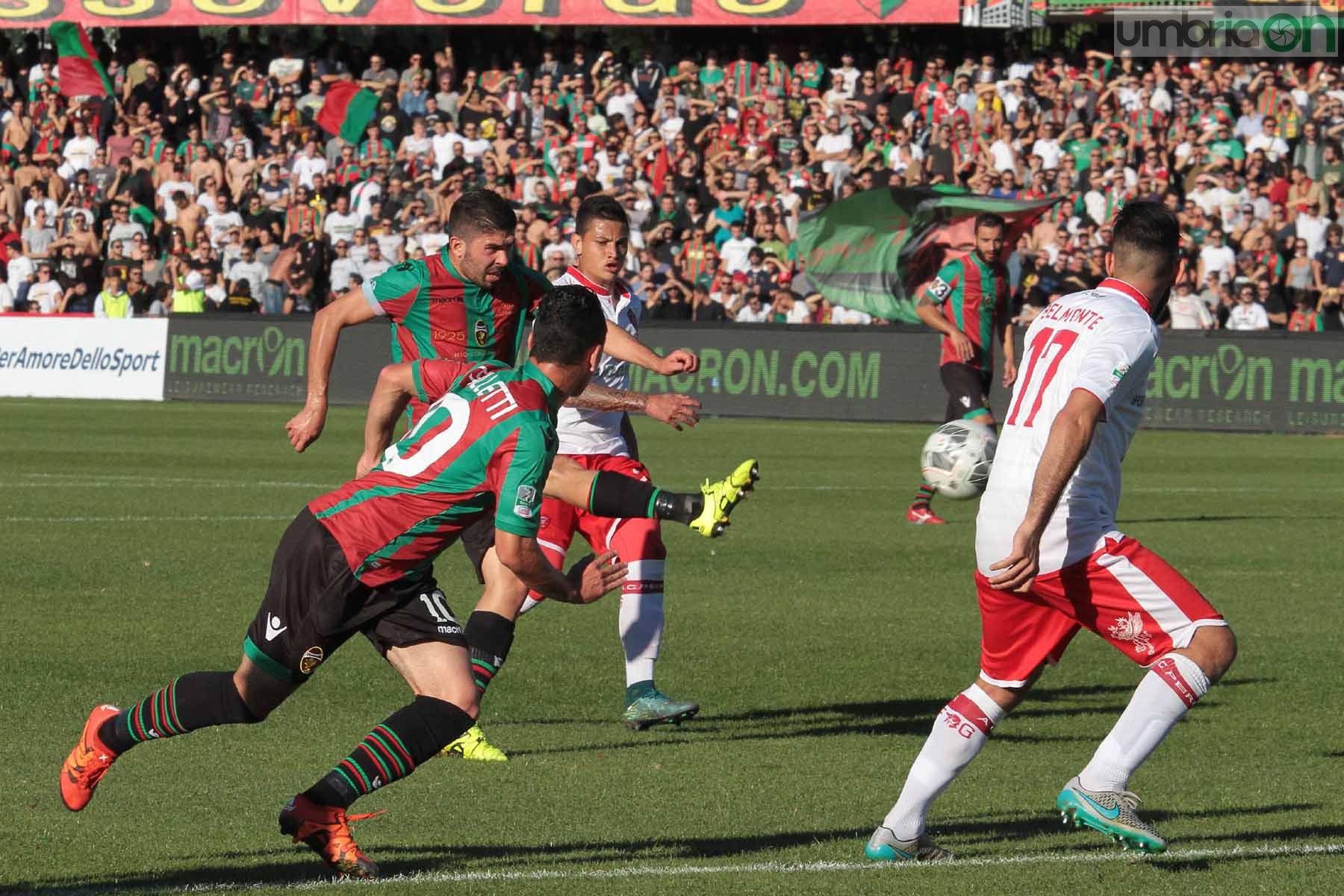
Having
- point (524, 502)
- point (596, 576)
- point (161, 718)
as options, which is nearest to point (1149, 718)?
point (596, 576)

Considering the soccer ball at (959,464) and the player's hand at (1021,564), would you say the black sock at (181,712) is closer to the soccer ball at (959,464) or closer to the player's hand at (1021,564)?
the player's hand at (1021,564)

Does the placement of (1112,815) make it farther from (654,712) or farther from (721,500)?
(654,712)

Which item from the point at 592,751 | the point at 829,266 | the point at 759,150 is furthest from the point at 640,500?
the point at 759,150

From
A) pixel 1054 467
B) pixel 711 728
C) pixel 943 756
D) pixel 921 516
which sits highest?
pixel 1054 467

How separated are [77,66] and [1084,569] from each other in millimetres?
35007

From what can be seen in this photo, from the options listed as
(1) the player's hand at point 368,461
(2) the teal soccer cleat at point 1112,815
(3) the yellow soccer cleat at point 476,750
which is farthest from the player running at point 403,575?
(1) the player's hand at point 368,461

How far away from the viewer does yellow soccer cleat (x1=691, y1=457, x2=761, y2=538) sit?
271 inches

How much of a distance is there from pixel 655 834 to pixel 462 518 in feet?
4.07

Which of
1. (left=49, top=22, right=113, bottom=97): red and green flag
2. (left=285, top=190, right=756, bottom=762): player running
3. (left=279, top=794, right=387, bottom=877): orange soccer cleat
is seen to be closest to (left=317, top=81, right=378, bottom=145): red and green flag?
(left=49, top=22, right=113, bottom=97): red and green flag

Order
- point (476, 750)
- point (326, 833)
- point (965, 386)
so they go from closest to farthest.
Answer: point (326, 833) → point (476, 750) → point (965, 386)

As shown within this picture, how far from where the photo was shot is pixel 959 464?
8625 millimetres

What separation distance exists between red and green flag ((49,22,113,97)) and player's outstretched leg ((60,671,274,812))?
33.7 meters

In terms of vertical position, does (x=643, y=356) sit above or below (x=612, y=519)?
above

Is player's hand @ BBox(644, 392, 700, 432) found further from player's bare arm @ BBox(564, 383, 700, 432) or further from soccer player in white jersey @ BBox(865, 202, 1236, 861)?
soccer player in white jersey @ BBox(865, 202, 1236, 861)
